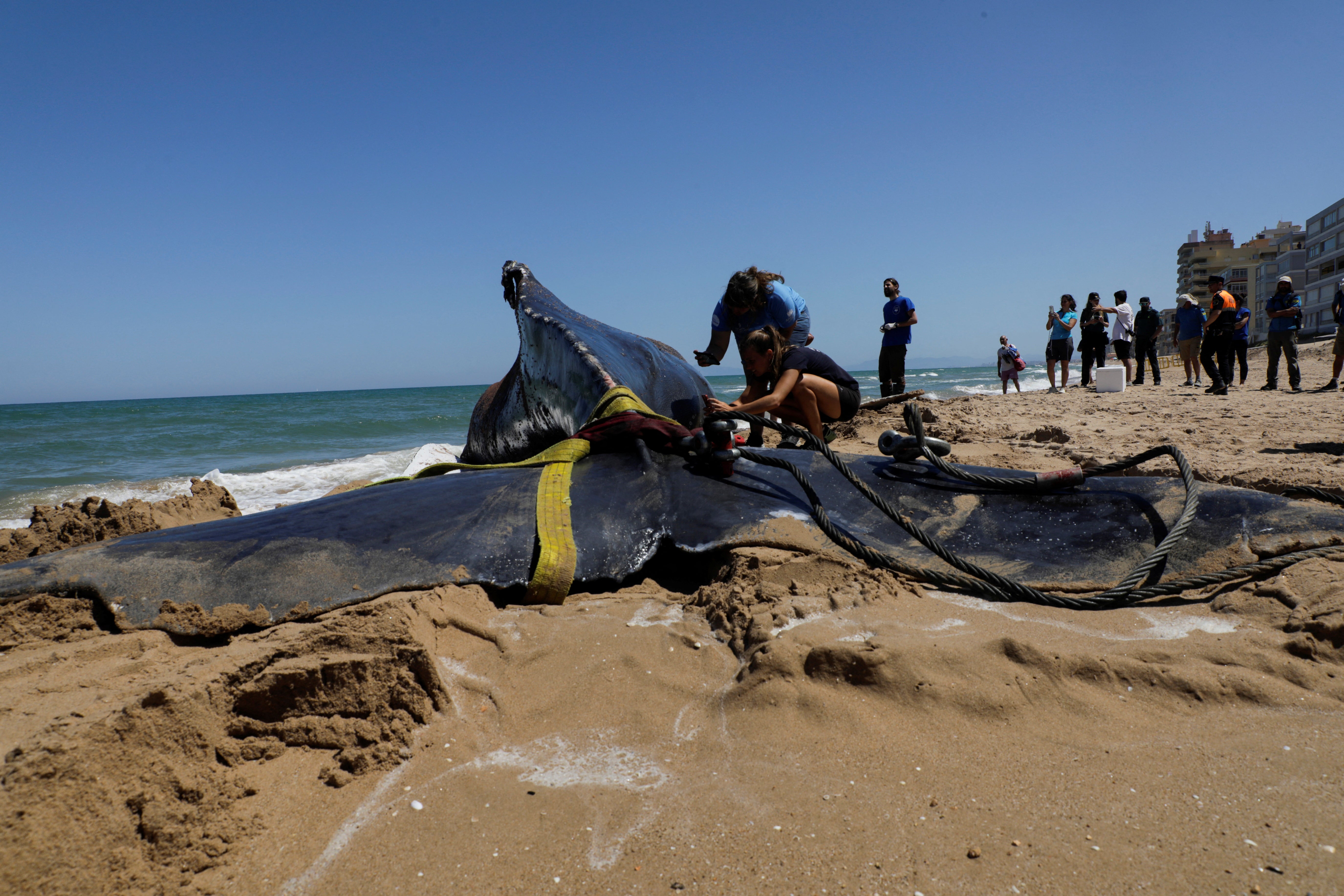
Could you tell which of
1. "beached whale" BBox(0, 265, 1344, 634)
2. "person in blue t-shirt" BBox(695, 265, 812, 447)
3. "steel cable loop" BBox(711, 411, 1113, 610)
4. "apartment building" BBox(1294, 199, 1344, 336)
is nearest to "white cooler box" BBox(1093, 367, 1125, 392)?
"person in blue t-shirt" BBox(695, 265, 812, 447)

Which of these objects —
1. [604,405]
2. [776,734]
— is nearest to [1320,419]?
[604,405]

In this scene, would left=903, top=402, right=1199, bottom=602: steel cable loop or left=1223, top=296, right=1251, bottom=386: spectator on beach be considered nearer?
left=903, top=402, right=1199, bottom=602: steel cable loop

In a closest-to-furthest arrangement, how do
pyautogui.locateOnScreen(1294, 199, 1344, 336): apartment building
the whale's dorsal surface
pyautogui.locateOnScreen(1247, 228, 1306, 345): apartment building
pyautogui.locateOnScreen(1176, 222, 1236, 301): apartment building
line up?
the whale's dorsal surface
pyautogui.locateOnScreen(1294, 199, 1344, 336): apartment building
pyautogui.locateOnScreen(1247, 228, 1306, 345): apartment building
pyautogui.locateOnScreen(1176, 222, 1236, 301): apartment building

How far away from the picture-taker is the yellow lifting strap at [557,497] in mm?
1987

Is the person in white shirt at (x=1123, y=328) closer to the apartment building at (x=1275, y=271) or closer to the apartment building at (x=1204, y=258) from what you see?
the apartment building at (x=1275, y=271)

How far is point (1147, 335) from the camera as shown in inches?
424

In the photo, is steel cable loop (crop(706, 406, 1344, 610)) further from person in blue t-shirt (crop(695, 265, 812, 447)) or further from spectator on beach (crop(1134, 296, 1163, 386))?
spectator on beach (crop(1134, 296, 1163, 386))

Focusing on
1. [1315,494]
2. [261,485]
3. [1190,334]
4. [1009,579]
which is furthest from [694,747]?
[1190,334]

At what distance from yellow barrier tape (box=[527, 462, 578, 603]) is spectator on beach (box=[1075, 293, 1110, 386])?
10.3m

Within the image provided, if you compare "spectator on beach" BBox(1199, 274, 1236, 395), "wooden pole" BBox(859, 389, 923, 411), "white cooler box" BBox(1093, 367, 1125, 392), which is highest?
"spectator on beach" BBox(1199, 274, 1236, 395)

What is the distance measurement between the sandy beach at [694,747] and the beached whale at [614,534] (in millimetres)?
96

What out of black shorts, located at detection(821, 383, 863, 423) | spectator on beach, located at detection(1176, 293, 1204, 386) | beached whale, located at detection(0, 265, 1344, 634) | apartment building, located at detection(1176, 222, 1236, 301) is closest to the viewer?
beached whale, located at detection(0, 265, 1344, 634)

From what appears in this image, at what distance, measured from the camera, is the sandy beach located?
104cm

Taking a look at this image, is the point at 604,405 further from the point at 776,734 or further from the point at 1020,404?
the point at 1020,404
